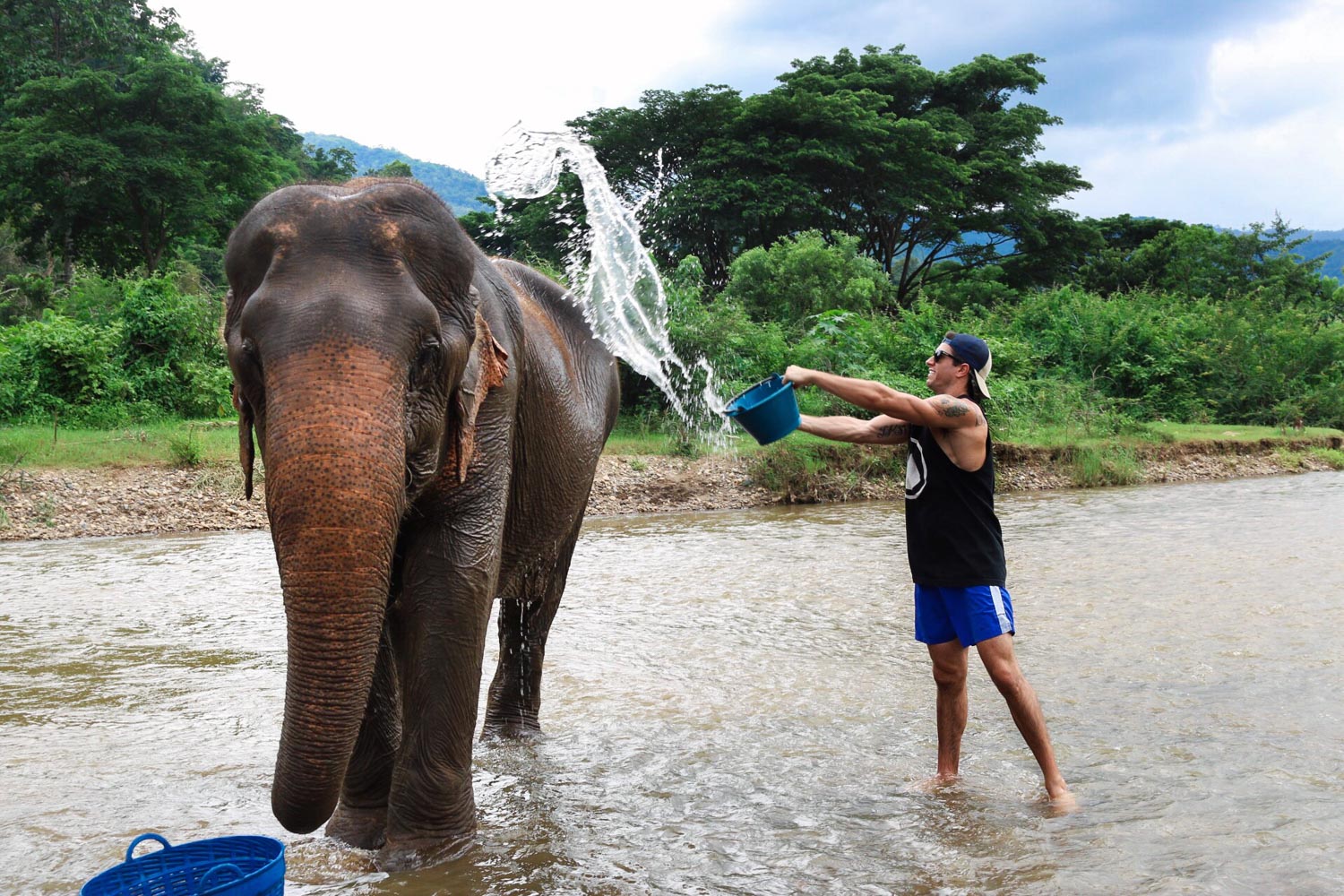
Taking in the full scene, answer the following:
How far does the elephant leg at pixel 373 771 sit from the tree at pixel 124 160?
2635 centimetres

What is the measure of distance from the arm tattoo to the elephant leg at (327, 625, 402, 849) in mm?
2215

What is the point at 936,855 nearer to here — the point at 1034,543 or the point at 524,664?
the point at 524,664

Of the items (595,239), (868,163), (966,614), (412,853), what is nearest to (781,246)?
(868,163)

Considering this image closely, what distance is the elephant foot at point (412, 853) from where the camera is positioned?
3.96m

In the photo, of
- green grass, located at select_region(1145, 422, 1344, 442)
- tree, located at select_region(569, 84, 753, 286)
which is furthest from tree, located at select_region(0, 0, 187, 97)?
green grass, located at select_region(1145, 422, 1344, 442)

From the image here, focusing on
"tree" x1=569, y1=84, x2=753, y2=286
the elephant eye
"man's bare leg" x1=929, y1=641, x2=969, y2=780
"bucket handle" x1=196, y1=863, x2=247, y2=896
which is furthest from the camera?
"tree" x1=569, y1=84, x2=753, y2=286

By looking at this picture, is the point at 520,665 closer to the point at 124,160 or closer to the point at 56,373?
the point at 56,373

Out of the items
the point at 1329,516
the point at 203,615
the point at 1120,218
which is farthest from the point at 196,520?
the point at 1120,218

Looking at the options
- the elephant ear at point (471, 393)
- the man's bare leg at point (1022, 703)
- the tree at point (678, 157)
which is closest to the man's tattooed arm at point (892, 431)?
the man's bare leg at point (1022, 703)

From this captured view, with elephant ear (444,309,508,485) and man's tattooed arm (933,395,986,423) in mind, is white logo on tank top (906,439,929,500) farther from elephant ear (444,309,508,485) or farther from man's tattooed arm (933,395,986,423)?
elephant ear (444,309,508,485)

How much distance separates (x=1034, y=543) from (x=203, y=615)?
795 cm

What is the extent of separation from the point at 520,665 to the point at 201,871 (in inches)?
106

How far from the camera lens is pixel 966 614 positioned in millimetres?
4566

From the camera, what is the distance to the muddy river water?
4133mm
